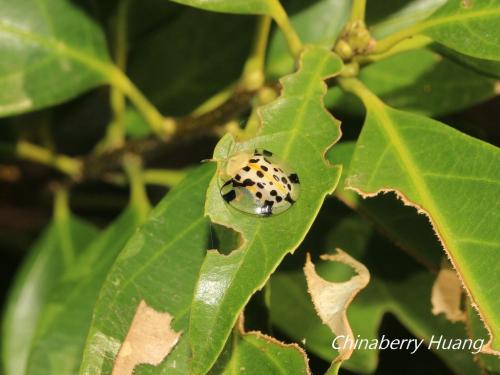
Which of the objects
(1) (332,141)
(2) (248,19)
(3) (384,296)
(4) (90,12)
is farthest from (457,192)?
(4) (90,12)

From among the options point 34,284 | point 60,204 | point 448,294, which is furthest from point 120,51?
point 448,294

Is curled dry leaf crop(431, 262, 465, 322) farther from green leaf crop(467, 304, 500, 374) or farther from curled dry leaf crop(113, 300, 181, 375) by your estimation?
curled dry leaf crop(113, 300, 181, 375)

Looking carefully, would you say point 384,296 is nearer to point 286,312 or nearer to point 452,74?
point 286,312

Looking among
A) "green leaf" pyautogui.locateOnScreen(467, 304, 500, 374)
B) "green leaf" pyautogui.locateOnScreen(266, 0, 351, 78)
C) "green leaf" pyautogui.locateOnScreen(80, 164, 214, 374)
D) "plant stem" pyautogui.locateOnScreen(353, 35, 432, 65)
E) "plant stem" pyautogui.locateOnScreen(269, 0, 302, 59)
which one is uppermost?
"green leaf" pyautogui.locateOnScreen(266, 0, 351, 78)

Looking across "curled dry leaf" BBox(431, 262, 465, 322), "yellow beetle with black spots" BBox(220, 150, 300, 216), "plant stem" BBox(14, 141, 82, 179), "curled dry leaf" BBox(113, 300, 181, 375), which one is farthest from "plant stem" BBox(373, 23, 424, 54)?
"plant stem" BBox(14, 141, 82, 179)

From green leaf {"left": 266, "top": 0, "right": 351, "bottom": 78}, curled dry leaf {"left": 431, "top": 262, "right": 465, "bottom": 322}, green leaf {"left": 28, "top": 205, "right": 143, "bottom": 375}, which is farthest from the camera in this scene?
green leaf {"left": 266, "top": 0, "right": 351, "bottom": 78}

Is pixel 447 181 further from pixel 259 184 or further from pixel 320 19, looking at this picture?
pixel 320 19
